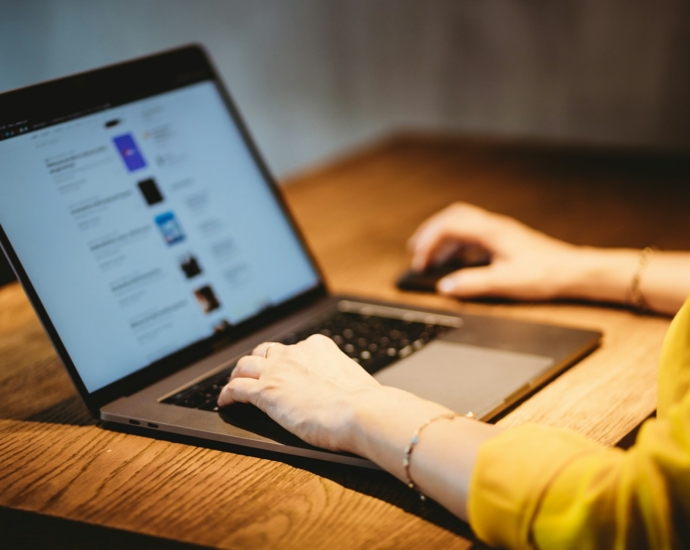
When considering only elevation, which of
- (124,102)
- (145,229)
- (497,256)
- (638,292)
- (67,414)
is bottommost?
(638,292)

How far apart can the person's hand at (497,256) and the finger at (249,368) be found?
44 cm

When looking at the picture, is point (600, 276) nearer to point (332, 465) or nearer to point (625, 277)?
point (625, 277)

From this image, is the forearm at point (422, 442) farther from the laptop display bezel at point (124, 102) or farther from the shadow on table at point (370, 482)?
the laptop display bezel at point (124, 102)

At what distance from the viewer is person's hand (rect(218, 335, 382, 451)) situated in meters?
0.74

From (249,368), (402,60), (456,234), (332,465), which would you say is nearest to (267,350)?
(249,368)

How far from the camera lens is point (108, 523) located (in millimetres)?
691

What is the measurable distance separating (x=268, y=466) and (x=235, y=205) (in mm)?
438

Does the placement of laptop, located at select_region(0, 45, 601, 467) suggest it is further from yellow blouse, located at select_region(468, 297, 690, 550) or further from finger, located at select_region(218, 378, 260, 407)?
yellow blouse, located at select_region(468, 297, 690, 550)

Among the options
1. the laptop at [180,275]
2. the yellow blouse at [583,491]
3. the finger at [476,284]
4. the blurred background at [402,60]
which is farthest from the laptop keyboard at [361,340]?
the blurred background at [402,60]

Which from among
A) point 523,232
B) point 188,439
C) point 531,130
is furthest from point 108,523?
point 531,130

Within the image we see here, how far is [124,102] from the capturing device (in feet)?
3.27

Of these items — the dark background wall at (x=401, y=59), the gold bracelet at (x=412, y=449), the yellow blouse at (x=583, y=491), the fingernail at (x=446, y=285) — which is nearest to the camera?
the yellow blouse at (x=583, y=491)

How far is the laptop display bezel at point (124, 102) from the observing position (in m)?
0.86

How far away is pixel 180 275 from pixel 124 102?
0.24 meters
